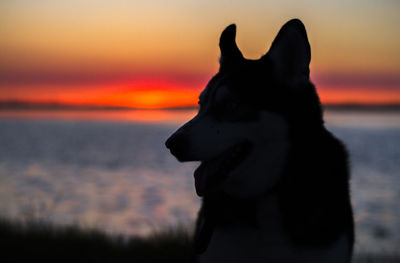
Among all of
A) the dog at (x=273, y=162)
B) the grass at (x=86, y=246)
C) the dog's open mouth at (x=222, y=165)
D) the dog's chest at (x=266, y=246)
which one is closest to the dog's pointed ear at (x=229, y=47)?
the dog at (x=273, y=162)

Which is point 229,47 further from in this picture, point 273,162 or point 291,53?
point 273,162

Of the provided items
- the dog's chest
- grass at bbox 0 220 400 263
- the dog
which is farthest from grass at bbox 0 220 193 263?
the dog

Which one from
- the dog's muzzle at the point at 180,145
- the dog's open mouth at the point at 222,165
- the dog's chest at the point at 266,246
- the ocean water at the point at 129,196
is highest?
the dog's muzzle at the point at 180,145

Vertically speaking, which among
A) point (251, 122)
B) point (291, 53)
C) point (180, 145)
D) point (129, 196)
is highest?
point (291, 53)

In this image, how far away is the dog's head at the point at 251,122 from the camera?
258 cm

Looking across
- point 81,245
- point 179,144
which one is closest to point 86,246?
point 81,245

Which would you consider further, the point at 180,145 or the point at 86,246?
the point at 86,246

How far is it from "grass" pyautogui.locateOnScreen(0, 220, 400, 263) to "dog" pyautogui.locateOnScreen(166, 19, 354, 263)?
2757mm

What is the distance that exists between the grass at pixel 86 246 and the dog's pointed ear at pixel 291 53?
10.6 feet

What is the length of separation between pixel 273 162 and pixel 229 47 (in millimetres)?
904

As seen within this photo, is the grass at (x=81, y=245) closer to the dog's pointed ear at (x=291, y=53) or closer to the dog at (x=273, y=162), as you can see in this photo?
the dog at (x=273, y=162)

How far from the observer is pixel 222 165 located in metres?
2.64

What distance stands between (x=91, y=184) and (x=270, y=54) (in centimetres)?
1298

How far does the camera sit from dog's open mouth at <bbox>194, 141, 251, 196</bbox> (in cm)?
263
